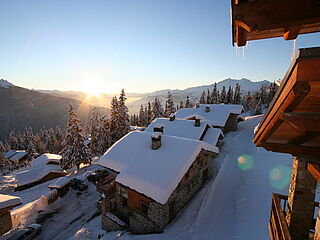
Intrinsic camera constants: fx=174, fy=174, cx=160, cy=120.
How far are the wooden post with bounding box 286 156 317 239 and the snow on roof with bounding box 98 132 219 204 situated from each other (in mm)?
7276

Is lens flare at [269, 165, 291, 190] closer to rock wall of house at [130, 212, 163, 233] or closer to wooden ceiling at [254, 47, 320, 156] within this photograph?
rock wall of house at [130, 212, 163, 233]

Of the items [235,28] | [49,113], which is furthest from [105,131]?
[49,113]

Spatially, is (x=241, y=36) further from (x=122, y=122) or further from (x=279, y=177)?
(x=122, y=122)

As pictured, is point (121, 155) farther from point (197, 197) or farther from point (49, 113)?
point (49, 113)

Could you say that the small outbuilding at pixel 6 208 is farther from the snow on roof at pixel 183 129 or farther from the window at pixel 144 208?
the snow on roof at pixel 183 129

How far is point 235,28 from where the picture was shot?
2527 mm

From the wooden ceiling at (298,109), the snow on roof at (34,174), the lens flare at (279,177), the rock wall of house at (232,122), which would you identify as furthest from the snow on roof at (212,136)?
the snow on roof at (34,174)

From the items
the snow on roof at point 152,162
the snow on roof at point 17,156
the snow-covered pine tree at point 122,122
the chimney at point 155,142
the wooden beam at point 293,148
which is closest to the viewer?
the wooden beam at point 293,148

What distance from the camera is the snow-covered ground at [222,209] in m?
11.1

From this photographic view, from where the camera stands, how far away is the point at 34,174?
114ft

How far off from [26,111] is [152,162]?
636ft

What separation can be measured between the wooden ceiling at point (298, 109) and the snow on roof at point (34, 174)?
41166 mm

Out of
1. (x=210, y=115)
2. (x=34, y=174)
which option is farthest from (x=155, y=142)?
(x=34, y=174)

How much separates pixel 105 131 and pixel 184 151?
28.4m
